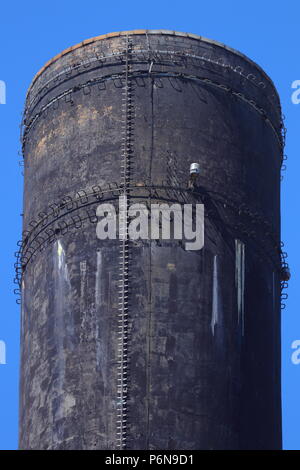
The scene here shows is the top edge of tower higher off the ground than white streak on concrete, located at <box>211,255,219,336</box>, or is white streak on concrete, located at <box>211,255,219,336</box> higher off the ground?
the top edge of tower

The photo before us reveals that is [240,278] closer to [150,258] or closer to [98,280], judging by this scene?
[150,258]

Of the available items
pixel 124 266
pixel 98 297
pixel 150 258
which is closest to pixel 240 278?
pixel 150 258

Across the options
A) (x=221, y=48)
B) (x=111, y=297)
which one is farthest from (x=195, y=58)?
(x=111, y=297)

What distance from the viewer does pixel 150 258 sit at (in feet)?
354

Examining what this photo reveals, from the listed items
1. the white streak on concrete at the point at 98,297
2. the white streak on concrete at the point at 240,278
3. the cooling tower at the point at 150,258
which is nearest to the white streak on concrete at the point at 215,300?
the cooling tower at the point at 150,258

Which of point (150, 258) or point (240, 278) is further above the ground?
point (150, 258)

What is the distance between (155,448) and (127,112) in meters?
11.9

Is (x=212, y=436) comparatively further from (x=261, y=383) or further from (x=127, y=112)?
(x=127, y=112)

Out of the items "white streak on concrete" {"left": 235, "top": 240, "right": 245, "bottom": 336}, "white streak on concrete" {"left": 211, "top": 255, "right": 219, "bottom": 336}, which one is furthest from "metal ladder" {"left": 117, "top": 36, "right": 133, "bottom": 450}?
"white streak on concrete" {"left": 235, "top": 240, "right": 245, "bottom": 336}

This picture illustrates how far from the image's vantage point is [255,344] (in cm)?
10912

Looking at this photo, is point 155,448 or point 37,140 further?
point 37,140

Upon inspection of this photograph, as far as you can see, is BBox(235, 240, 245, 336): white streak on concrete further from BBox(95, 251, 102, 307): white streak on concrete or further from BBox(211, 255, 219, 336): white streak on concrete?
BBox(95, 251, 102, 307): white streak on concrete

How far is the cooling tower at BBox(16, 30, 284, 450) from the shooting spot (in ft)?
350

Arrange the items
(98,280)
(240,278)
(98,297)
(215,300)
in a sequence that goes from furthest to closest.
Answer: (240,278) → (215,300) → (98,280) → (98,297)
